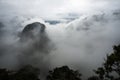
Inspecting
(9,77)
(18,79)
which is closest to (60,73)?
(18,79)

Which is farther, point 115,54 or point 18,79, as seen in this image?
point 18,79

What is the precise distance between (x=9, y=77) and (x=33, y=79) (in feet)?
23.5

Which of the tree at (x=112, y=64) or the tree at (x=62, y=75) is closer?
the tree at (x=112, y=64)

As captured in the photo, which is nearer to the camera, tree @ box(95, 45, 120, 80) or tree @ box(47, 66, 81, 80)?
tree @ box(95, 45, 120, 80)

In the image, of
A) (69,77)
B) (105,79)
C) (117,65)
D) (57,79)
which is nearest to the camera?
(117,65)

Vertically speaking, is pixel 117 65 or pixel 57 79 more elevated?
pixel 57 79

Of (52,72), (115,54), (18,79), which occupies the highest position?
(52,72)

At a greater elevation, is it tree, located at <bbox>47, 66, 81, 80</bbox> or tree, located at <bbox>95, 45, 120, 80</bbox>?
tree, located at <bbox>47, 66, 81, 80</bbox>

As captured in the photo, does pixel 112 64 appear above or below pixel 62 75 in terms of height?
below

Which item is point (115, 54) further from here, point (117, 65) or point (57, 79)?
point (57, 79)

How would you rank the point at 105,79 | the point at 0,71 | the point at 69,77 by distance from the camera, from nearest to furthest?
the point at 105,79
the point at 69,77
the point at 0,71

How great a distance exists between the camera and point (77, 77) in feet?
175

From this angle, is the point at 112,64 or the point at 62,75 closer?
the point at 112,64

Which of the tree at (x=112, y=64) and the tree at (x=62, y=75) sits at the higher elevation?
the tree at (x=62, y=75)
